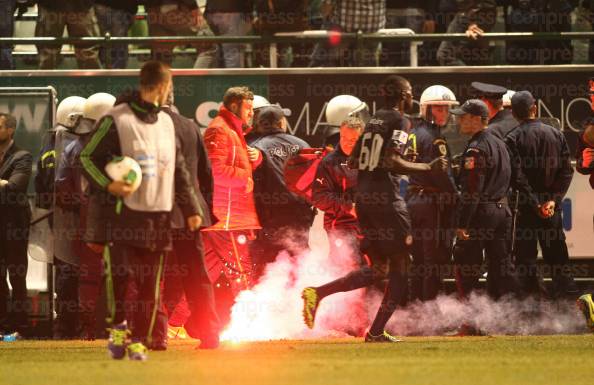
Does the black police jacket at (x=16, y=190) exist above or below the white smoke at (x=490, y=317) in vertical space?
above

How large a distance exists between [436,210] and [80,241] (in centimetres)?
334

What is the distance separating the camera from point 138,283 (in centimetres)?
930

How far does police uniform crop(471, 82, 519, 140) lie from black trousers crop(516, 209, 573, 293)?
84 centimetres

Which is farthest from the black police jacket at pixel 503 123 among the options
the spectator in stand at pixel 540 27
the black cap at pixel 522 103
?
the spectator in stand at pixel 540 27

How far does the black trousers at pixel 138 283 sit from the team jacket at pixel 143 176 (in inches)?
4.8

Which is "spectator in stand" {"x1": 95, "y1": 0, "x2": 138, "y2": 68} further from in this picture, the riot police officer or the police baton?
the police baton

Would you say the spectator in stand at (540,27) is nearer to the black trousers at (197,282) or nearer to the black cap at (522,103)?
the black cap at (522,103)

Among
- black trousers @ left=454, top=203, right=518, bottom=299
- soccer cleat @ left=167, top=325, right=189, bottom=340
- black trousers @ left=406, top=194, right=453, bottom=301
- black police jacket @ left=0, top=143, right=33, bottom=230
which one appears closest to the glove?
black trousers @ left=454, top=203, right=518, bottom=299

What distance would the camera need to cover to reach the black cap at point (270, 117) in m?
12.3

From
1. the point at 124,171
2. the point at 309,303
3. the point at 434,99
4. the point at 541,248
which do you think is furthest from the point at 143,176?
the point at 541,248

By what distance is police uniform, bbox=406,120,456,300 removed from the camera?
485 inches

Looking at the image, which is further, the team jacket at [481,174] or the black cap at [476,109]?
the black cap at [476,109]

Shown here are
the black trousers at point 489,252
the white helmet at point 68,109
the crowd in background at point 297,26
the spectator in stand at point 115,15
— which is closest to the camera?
the black trousers at point 489,252

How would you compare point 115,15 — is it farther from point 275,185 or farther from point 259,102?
point 275,185
